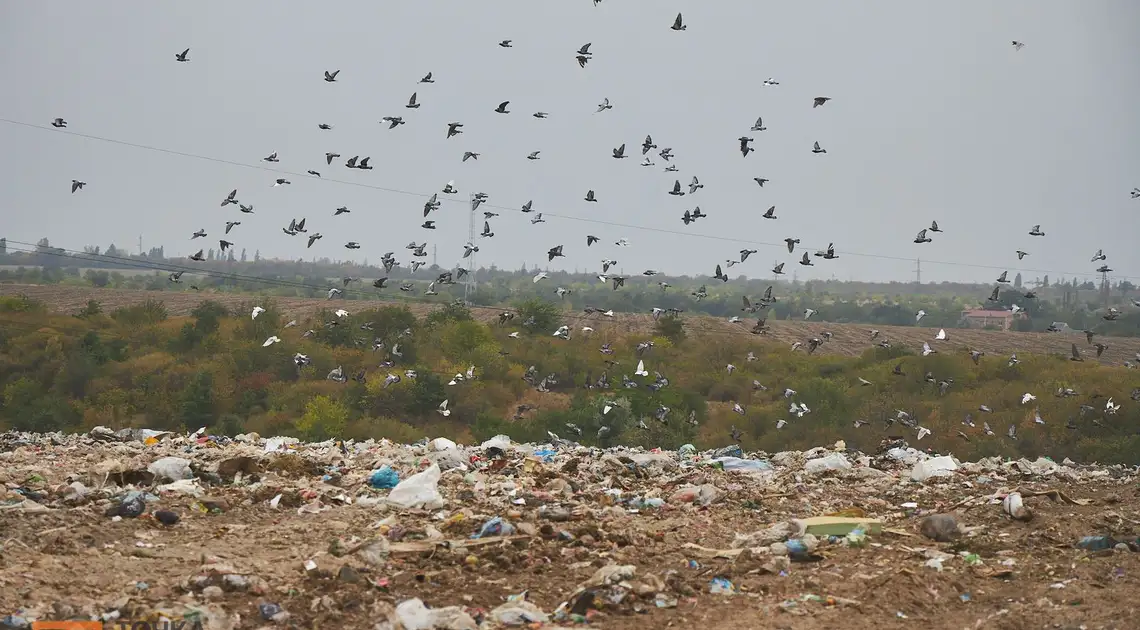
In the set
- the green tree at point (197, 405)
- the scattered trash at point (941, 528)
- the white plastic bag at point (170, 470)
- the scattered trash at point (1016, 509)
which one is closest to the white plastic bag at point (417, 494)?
the white plastic bag at point (170, 470)

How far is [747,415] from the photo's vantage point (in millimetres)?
29453

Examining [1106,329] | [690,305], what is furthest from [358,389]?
[1106,329]

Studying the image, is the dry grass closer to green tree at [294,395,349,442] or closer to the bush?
the bush

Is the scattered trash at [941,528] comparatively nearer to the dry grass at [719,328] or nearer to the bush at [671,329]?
the dry grass at [719,328]

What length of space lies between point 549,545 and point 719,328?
39.7m

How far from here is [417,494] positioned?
7.23 meters

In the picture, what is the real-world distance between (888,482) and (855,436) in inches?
743

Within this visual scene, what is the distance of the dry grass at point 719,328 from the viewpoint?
4222 centimetres

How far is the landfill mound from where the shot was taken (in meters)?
5.10

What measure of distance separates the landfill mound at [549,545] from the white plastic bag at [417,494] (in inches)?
0.8

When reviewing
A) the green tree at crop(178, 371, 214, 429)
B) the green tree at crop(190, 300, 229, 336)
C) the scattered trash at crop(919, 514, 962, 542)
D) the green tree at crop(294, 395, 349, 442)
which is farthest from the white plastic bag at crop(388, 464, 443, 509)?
the green tree at crop(190, 300, 229, 336)

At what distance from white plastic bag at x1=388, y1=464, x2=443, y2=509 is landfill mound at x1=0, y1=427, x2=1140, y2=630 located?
0.02 meters

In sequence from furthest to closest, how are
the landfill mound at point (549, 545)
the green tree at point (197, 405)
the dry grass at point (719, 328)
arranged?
the dry grass at point (719, 328)
the green tree at point (197, 405)
the landfill mound at point (549, 545)

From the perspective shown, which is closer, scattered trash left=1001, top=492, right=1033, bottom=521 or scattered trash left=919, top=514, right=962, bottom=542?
scattered trash left=919, top=514, right=962, bottom=542
